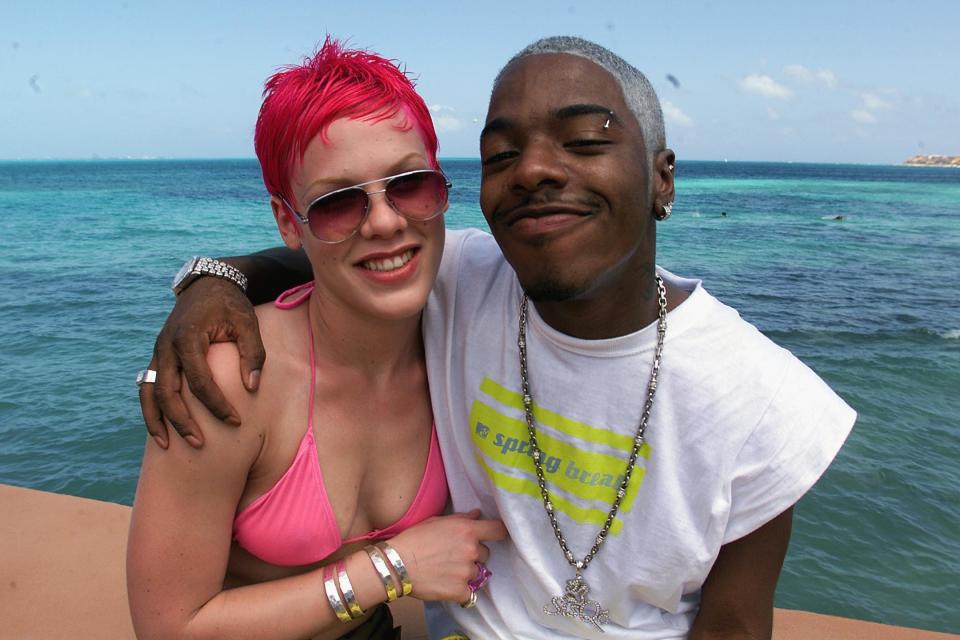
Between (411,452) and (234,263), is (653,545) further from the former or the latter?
(234,263)

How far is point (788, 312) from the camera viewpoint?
11.9 m

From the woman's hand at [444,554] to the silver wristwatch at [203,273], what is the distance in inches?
35.6

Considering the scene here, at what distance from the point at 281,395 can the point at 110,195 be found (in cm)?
4693

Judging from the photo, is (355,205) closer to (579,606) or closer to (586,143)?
(586,143)

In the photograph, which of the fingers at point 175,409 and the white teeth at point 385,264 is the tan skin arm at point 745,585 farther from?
the fingers at point 175,409

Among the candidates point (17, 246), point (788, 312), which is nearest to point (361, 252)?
point (788, 312)

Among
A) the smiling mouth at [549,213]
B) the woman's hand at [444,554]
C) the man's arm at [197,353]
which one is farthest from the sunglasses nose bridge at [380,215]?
the woman's hand at [444,554]

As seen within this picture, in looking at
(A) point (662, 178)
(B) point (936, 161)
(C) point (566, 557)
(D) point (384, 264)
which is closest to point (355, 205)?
(D) point (384, 264)

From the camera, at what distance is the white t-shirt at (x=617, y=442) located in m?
1.65

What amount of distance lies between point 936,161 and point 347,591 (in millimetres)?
179685

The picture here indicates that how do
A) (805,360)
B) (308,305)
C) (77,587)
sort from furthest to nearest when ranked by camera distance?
1. (805,360)
2. (77,587)
3. (308,305)

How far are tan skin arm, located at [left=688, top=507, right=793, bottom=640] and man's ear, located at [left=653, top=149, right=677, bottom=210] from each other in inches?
33.8

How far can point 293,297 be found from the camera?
81.4 inches

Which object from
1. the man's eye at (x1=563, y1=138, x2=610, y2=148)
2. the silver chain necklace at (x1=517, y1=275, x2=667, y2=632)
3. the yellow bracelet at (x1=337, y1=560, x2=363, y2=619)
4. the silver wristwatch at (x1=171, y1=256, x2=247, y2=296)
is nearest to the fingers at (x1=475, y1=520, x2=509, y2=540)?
the silver chain necklace at (x1=517, y1=275, x2=667, y2=632)
